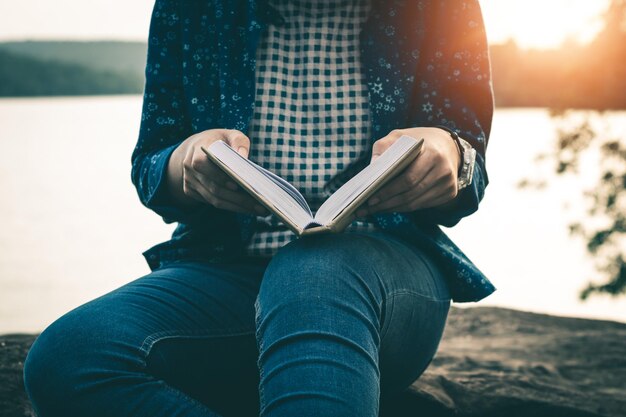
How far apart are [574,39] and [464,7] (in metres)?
3.60

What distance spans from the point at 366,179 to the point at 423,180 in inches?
4.0

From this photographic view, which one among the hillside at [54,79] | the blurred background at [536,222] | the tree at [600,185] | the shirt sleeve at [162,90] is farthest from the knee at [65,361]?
the hillside at [54,79]

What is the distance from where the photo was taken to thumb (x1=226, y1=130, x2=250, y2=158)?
93 centimetres

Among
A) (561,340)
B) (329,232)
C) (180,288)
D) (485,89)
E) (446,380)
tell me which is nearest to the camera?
(329,232)

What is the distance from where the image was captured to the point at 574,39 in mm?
4328

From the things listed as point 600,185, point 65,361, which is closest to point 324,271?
point 65,361

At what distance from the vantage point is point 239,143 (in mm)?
939

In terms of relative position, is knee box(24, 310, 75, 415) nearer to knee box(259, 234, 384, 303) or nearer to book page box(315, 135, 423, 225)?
knee box(259, 234, 384, 303)

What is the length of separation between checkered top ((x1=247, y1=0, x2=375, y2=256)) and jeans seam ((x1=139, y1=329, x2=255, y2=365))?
173mm

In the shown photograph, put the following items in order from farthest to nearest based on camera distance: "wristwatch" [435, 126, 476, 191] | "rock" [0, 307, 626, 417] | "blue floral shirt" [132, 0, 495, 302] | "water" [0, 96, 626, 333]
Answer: "water" [0, 96, 626, 333], "rock" [0, 307, 626, 417], "blue floral shirt" [132, 0, 495, 302], "wristwatch" [435, 126, 476, 191]

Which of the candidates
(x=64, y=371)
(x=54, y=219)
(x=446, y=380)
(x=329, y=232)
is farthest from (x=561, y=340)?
(x=54, y=219)

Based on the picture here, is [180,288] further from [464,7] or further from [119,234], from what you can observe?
[119,234]

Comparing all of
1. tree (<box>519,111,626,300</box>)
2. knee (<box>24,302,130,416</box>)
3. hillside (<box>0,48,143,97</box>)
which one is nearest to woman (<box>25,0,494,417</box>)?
knee (<box>24,302,130,416</box>)

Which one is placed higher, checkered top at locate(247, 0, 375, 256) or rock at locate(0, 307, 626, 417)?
checkered top at locate(247, 0, 375, 256)
